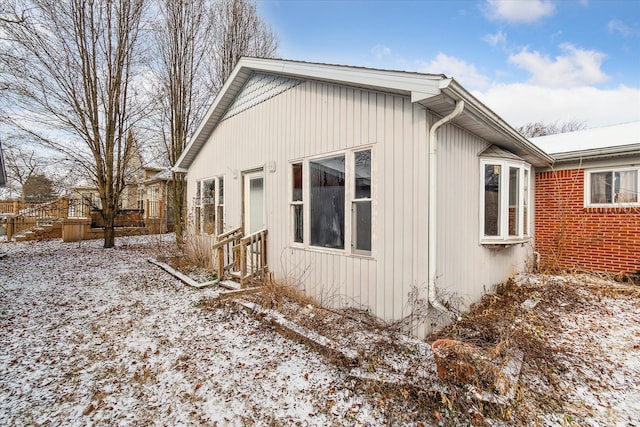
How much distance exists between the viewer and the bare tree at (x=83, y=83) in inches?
397

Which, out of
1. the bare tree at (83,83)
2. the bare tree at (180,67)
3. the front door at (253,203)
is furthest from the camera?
the bare tree at (180,67)

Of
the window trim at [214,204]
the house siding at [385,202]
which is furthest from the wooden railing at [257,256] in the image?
the window trim at [214,204]

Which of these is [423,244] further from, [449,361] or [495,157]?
[495,157]

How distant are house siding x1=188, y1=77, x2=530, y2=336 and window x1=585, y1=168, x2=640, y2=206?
248 centimetres

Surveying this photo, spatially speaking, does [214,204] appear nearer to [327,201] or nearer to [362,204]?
[327,201]

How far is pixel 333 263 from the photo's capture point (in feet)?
15.8

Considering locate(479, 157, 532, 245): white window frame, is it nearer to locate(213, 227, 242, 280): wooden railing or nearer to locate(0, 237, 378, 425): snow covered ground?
locate(0, 237, 378, 425): snow covered ground

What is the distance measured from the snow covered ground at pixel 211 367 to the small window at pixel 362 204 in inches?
51.3

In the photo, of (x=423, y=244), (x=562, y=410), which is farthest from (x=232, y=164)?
(x=562, y=410)

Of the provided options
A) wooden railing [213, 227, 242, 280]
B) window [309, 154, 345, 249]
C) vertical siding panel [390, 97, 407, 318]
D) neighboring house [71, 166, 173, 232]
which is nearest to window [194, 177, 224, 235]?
wooden railing [213, 227, 242, 280]

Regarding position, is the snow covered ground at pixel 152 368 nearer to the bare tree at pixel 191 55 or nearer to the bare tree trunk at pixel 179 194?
the bare tree at pixel 191 55

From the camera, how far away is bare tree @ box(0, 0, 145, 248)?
1009 centimetres

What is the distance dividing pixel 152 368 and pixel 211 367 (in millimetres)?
660

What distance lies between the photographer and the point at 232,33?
Result: 43.0 ft
